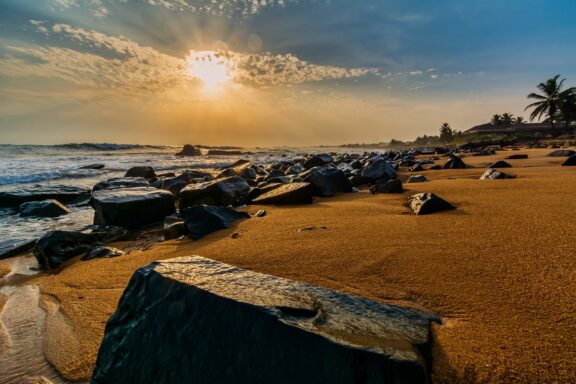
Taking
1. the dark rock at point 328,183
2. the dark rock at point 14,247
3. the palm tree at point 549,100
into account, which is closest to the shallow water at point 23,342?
the dark rock at point 14,247

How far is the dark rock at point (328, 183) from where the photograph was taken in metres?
5.45

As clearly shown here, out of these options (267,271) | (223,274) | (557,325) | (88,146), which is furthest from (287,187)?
(88,146)

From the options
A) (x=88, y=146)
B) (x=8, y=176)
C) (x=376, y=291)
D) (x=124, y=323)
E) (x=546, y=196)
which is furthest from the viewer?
(x=88, y=146)

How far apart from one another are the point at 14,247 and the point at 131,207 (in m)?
1.27

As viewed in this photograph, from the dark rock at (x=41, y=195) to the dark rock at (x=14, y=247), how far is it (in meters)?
3.31

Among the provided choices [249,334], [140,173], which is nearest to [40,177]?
[140,173]

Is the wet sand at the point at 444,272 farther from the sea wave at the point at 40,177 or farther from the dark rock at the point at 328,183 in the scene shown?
the sea wave at the point at 40,177

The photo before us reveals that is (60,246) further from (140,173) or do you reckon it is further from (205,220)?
(140,173)

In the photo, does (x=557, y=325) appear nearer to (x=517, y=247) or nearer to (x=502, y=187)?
(x=517, y=247)

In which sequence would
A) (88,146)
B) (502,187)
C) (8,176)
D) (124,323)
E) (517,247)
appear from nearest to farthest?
(124,323), (517,247), (502,187), (8,176), (88,146)

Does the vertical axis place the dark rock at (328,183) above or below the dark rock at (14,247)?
above

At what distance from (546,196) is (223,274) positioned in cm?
382

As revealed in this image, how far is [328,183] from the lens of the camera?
5574mm

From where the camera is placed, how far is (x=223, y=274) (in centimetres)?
143
